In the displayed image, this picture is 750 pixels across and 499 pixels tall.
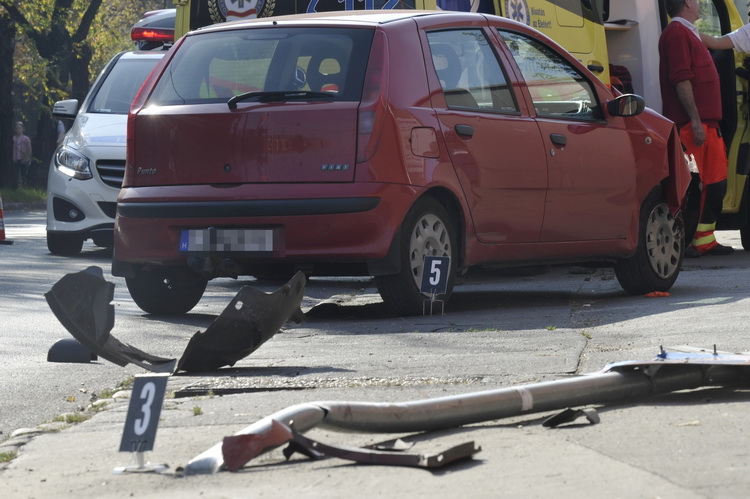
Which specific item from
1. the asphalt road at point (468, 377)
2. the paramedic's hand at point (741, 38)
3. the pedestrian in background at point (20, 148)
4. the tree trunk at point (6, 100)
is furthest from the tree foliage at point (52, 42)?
the asphalt road at point (468, 377)

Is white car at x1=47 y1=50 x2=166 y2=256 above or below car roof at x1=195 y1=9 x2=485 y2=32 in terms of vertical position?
below

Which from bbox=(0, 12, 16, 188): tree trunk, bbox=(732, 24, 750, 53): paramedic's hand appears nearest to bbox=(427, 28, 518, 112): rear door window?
bbox=(732, 24, 750, 53): paramedic's hand

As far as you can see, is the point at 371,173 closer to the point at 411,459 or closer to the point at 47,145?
the point at 411,459

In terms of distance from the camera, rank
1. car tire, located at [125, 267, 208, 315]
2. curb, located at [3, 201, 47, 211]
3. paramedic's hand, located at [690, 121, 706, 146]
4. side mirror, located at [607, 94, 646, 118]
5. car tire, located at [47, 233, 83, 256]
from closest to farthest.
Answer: car tire, located at [125, 267, 208, 315], side mirror, located at [607, 94, 646, 118], paramedic's hand, located at [690, 121, 706, 146], car tire, located at [47, 233, 83, 256], curb, located at [3, 201, 47, 211]

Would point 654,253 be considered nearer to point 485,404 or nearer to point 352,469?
point 485,404

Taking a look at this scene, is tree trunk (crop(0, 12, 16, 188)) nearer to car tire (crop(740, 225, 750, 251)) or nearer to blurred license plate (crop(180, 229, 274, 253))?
car tire (crop(740, 225, 750, 251))

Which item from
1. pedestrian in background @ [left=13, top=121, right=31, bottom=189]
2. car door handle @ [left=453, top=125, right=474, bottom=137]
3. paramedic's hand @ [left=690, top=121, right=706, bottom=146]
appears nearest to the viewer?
car door handle @ [left=453, top=125, right=474, bottom=137]

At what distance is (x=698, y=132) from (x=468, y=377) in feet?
21.5

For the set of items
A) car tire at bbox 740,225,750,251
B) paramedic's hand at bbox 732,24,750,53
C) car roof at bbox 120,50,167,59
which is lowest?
car tire at bbox 740,225,750,251

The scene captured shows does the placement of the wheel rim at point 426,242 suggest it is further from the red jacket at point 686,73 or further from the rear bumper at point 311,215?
the red jacket at point 686,73

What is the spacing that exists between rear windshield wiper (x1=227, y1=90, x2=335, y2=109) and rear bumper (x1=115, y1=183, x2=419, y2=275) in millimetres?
459

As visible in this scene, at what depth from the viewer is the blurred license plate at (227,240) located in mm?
7945

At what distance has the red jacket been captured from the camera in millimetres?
11672

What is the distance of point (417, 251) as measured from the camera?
8109 mm
